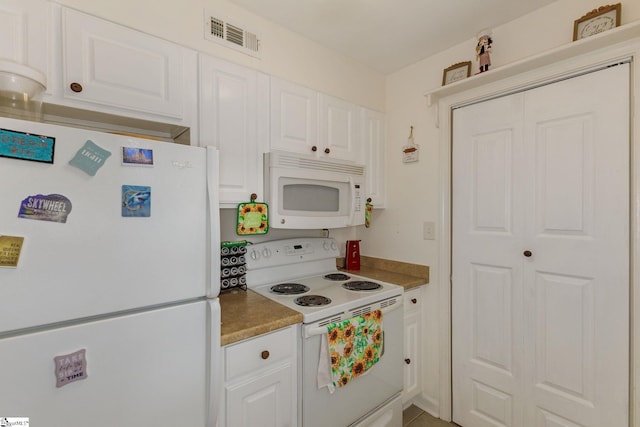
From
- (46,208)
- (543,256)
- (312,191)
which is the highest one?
(312,191)

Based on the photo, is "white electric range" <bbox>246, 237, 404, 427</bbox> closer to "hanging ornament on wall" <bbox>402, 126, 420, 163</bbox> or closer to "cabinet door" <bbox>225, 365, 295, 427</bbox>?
"cabinet door" <bbox>225, 365, 295, 427</bbox>

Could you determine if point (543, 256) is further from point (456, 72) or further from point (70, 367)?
point (70, 367)

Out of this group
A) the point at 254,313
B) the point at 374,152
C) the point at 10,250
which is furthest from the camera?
the point at 374,152

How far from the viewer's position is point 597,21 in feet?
4.73

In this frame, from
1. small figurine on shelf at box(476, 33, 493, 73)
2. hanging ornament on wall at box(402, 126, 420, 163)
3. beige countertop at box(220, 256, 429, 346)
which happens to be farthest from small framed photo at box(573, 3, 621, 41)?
beige countertop at box(220, 256, 429, 346)

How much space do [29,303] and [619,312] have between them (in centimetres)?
231

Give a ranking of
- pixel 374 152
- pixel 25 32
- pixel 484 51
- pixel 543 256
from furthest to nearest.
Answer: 1. pixel 374 152
2. pixel 484 51
3. pixel 543 256
4. pixel 25 32

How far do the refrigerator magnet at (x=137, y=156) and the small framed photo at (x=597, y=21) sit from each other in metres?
2.03

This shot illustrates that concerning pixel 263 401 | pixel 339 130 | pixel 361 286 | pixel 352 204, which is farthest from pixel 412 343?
pixel 339 130

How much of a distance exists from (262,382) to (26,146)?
116cm

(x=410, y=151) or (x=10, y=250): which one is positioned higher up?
(x=410, y=151)

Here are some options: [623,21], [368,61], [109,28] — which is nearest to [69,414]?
[109,28]

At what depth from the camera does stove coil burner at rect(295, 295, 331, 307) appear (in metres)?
1.53

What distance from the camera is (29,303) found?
0.78 meters
